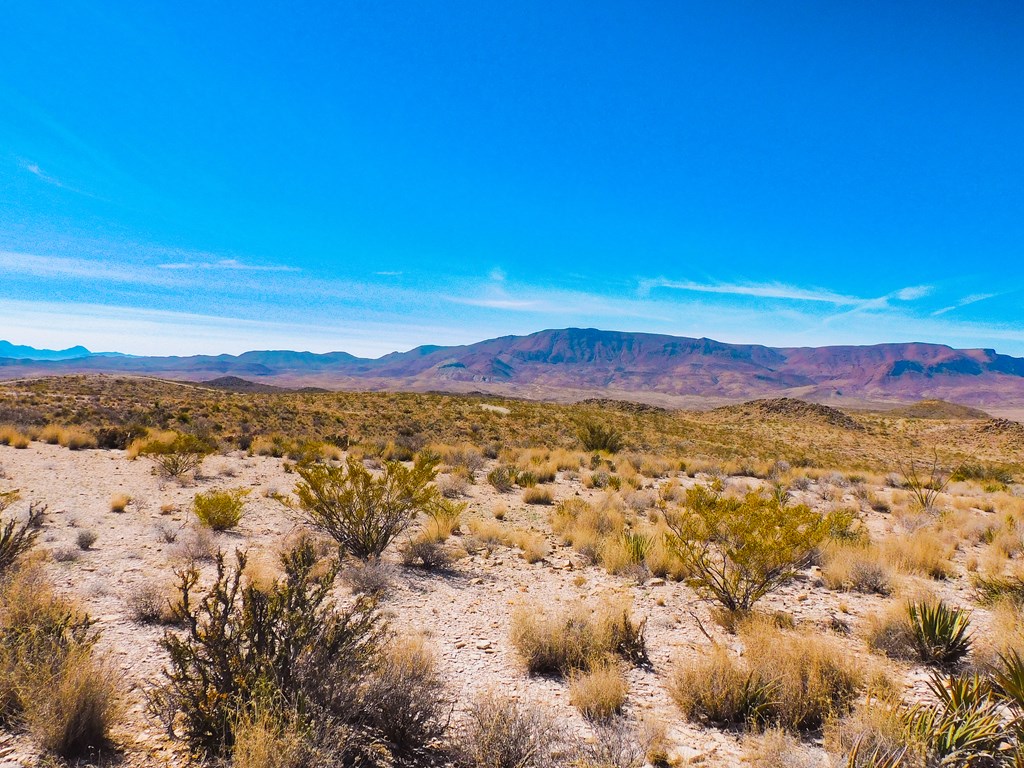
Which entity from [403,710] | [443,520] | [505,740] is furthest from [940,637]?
[443,520]

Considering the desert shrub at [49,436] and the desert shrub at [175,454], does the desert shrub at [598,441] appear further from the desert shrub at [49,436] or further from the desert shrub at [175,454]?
the desert shrub at [49,436]

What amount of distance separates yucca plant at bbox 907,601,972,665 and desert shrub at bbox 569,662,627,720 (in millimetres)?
3096

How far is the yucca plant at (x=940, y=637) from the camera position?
4633mm

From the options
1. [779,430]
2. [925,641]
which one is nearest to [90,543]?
[925,641]

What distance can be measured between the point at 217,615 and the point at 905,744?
181 inches

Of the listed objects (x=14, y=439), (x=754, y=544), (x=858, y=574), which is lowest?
(x=858, y=574)

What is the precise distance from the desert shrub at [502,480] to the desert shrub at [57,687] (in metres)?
9.79

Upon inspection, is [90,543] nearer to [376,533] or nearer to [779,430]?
[376,533]

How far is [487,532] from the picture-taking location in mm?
8773

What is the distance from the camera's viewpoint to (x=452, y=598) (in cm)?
628

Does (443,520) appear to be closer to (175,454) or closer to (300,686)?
(300,686)

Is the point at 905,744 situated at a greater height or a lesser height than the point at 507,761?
greater

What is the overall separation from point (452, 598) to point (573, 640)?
2123 millimetres

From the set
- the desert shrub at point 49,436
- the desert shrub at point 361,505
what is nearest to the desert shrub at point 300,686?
the desert shrub at point 361,505
